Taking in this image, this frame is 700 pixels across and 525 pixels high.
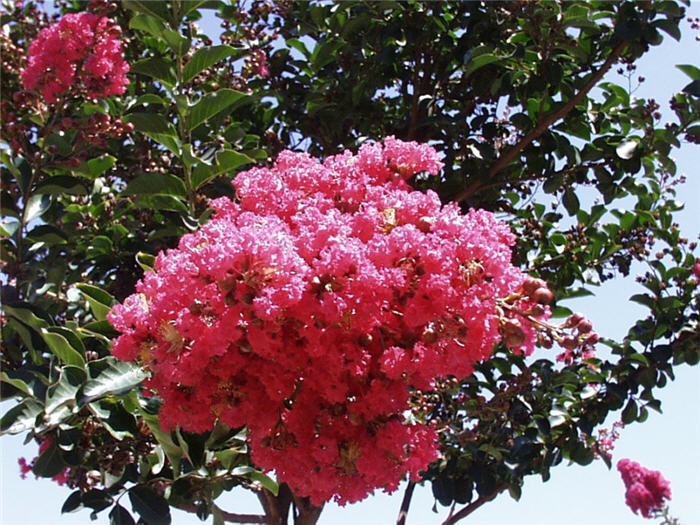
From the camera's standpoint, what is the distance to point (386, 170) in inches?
57.1

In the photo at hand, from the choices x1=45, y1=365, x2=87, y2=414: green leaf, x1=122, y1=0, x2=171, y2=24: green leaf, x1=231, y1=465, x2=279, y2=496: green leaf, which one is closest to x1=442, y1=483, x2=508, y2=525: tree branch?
x1=231, y1=465, x2=279, y2=496: green leaf

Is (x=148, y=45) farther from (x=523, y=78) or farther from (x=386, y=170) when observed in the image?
(x=386, y=170)

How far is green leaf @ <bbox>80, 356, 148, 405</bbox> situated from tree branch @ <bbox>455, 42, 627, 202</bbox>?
51.4 inches

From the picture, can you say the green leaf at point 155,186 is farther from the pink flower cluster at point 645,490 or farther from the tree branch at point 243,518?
the pink flower cluster at point 645,490

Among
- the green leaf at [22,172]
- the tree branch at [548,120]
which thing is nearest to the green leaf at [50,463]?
the green leaf at [22,172]

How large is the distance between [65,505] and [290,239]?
0.88 metres

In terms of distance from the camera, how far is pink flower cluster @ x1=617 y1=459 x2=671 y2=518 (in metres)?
4.25

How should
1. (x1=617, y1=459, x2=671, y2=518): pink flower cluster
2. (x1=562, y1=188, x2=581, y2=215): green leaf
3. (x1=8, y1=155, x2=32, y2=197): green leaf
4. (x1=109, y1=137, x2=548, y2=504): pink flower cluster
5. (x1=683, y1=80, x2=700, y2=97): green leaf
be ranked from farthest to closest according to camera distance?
(x1=617, y1=459, x2=671, y2=518): pink flower cluster, (x1=562, y1=188, x2=581, y2=215): green leaf, (x1=683, y1=80, x2=700, y2=97): green leaf, (x1=8, y1=155, x2=32, y2=197): green leaf, (x1=109, y1=137, x2=548, y2=504): pink flower cluster

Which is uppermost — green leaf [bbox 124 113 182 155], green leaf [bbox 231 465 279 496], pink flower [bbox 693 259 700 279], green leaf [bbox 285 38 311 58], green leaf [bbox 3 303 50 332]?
green leaf [bbox 285 38 311 58]

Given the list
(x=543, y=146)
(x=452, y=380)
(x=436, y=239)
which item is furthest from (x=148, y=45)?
(x=436, y=239)

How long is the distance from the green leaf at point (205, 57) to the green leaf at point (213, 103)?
8cm

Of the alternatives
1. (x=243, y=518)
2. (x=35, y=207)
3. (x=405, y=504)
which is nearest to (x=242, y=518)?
(x=243, y=518)

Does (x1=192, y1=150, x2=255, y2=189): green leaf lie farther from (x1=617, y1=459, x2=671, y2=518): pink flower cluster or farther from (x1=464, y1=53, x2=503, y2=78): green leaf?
(x1=617, y1=459, x2=671, y2=518): pink flower cluster

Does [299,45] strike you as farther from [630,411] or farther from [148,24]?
[630,411]
